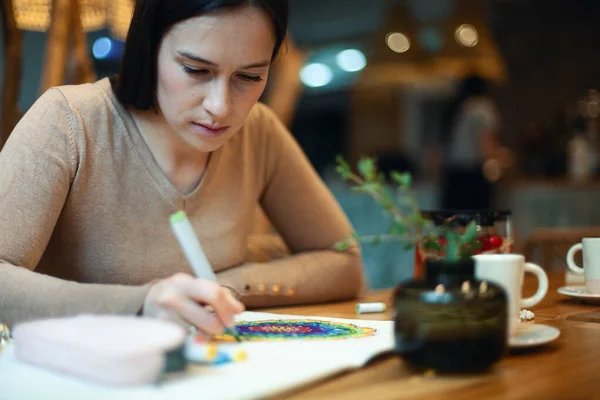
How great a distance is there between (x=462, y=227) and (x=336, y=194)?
3860 millimetres

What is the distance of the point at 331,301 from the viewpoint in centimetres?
129

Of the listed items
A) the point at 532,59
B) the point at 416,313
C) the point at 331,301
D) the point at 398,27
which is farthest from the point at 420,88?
the point at 416,313

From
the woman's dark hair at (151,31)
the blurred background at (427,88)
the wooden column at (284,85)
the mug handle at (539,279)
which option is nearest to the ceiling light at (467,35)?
the blurred background at (427,88)

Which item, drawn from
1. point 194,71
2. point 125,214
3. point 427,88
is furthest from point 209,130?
point 427,88

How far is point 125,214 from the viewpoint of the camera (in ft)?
3.83

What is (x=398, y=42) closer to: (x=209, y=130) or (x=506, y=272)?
(x=209, y=130)

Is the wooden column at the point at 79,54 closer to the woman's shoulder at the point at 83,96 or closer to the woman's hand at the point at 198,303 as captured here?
the woman's shoulder at the point at 83,96

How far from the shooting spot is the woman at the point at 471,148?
439 centimetres

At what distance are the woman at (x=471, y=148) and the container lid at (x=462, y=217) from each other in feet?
11.3

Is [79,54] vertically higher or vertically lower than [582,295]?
higher

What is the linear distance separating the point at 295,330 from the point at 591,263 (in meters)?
0.59

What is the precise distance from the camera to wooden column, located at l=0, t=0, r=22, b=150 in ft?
4.97

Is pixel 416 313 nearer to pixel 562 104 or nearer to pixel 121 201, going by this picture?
pixel 121 201

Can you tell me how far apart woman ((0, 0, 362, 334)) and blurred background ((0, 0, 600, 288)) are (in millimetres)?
283
